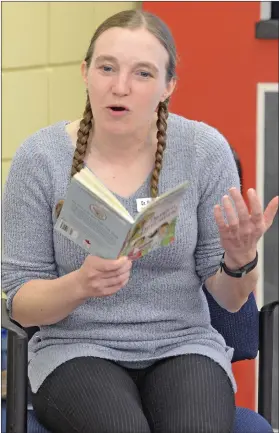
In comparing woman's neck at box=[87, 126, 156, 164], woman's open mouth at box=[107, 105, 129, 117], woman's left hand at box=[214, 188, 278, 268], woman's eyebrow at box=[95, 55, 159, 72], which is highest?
woman's eyebrow at box=[95, 55, 159, 72]

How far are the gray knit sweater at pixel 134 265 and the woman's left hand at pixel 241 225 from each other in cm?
12

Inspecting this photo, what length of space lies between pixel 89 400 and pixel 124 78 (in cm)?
74

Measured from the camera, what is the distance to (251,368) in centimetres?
358

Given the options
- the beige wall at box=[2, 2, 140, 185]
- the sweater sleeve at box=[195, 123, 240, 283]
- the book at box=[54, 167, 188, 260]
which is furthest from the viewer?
the beige wall at box=[2, 2, 140, 185]

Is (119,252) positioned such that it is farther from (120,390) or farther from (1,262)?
(1,262)

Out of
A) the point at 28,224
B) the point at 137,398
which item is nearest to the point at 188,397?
the point at 137,398

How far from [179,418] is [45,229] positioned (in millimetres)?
563

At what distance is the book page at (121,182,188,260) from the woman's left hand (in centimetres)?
13

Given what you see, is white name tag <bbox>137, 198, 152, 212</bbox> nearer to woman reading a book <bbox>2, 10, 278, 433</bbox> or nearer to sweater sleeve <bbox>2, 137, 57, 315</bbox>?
woman reading a book <bbox>2, 10, 278, 433</bbox>


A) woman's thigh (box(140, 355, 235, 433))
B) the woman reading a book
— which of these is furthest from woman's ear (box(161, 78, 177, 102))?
woman's thigh (box(140, 355, 235, 433))

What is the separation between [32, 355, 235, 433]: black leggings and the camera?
2035mm

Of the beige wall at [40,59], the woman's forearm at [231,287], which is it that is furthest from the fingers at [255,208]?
the beige wall at [40,59]

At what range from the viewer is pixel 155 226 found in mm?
2004

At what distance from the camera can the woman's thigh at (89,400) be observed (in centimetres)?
203
